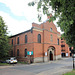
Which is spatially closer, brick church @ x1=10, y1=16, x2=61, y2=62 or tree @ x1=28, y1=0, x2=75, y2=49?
tree @ x1=28, y1=0, x2=75, y2=49

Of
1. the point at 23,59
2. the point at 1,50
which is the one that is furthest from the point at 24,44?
the point at 1,50

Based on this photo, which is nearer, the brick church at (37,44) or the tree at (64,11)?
the tree at (64,11)

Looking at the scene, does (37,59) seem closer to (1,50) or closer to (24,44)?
(24,44)

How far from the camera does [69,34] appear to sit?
267 inches

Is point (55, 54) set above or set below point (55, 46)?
below

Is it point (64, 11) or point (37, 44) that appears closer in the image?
point (64, 11)

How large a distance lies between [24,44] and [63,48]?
34.3 metres

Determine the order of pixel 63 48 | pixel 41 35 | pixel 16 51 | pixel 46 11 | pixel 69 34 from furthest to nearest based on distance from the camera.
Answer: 1. pixel 63 48
2. pixel 16 51
3. pixel 41 35
4. pixel 69 34
5. pixel 46 11

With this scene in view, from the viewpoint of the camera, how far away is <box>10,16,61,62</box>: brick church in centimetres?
2502

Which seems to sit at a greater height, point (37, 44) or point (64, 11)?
point (64, 11)

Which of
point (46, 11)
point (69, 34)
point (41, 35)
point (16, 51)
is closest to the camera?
point (46, 11)

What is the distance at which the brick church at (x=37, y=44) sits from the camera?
25.0 metres

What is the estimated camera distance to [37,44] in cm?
2556

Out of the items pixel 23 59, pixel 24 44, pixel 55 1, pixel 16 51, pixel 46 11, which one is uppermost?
pixel 55 1
